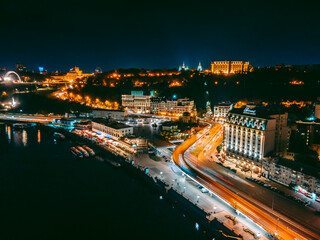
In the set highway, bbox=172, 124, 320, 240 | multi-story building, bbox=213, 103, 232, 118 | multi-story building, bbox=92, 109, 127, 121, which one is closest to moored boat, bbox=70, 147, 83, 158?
highway, bbox=172, 124, 320, 240

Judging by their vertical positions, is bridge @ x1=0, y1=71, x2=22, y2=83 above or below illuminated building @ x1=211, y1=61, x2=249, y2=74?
below

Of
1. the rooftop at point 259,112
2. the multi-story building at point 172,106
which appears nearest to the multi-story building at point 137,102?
the multi-story building at point 172,106

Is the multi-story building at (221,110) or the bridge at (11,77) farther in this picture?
the bridge at (11,77)

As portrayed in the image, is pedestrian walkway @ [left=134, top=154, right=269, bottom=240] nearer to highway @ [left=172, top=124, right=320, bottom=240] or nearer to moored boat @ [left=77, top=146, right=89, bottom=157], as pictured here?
highway @ [left=172, top=124, right=320, bottom=240]

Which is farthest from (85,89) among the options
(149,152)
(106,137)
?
(149,152)

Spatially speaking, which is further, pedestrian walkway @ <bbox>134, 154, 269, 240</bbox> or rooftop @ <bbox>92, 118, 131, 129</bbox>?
rooftop @ <bbox>92, 118, 131, 129</bbox>

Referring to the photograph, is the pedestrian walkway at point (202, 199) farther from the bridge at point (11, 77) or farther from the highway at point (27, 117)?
the bridge at point (11, 77)

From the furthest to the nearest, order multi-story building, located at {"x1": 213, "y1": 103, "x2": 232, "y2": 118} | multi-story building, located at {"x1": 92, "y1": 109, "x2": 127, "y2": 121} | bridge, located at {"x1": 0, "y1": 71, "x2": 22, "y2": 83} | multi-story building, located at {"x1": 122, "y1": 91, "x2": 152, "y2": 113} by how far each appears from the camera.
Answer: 1. bridge, located at {"x1": 0, "y1": 71, "x2": 22, "y2": 83}
2. multi-story building, located at {"x1": 122, "y1": 91, "x2": 152, "y2": 113}
3. multi-story building, located at {"x1": 92, "y1": 109, "x2": 127, "y2": 121}
4. multi-story building, located at {"x1": 213, "y1": 103, "x2": 232, "y2": 118}
